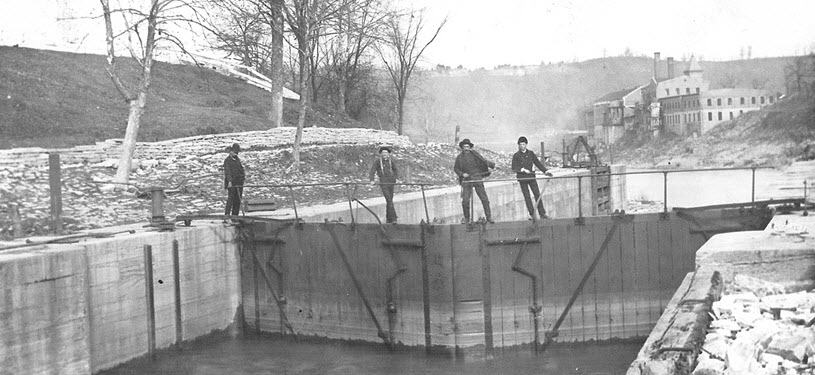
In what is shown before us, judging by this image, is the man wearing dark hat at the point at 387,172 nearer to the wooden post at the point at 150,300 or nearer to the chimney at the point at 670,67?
the wooden post at the point at 150,300

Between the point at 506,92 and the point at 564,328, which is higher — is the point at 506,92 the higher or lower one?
the higher one

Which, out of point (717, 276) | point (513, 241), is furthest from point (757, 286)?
point (513, 241)

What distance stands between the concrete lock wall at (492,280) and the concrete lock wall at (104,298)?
165 centimetres

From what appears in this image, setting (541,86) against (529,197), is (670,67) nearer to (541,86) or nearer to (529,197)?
(541,86)

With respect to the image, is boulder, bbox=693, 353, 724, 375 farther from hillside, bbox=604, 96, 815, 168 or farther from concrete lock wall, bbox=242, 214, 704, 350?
hillside, bbox=604, 96, 815, 168

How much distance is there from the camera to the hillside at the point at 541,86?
93.2 meters

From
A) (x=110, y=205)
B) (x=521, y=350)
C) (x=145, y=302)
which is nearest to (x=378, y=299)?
(x=521, y=350)

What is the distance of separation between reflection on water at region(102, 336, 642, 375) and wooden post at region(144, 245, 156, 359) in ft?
0.72

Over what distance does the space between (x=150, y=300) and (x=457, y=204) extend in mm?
9066

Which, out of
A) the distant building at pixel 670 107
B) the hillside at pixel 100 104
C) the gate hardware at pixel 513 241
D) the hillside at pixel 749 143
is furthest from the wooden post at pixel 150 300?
the distant building at pixel 670 107

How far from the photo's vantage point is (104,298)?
1323 centimetres

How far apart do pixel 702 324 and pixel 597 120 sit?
7691 centimetres

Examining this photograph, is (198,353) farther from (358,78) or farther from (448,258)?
(358,78)

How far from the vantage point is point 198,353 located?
14742 mm
